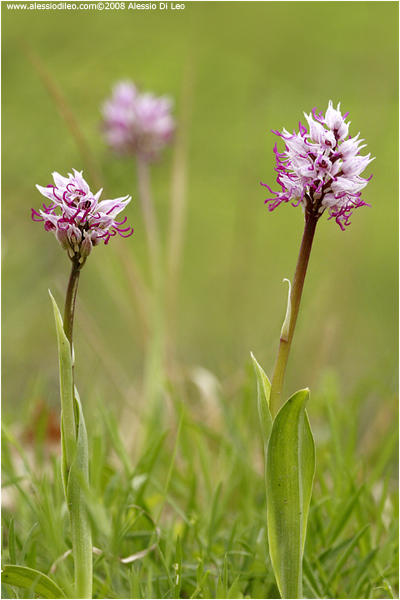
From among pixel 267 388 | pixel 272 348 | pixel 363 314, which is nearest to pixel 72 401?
pixel 267 388

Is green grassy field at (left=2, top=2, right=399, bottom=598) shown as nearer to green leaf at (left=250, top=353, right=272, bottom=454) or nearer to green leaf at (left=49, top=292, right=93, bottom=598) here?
green leaf at (left=49, top=292, right=93, bottom=598)

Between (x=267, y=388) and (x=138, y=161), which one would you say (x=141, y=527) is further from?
(x=138, y=161)

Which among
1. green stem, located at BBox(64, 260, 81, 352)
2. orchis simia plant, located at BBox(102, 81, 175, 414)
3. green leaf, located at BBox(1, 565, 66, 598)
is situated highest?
orchis simia plant, located at BBox(102, 81, 175, 414)

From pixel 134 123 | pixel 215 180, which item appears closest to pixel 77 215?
pixel 134 123

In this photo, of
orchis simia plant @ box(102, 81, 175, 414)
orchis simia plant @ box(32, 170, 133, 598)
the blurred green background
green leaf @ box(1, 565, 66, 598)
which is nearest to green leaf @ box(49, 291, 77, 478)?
orchis simia plant @ box(32, 170, 133, 598)

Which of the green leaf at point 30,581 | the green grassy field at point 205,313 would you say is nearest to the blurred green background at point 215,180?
the green grassy field at point 205,313

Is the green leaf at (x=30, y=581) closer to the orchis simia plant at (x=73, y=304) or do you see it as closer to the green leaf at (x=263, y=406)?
the orchis simia plant at (x=73, y=304)
